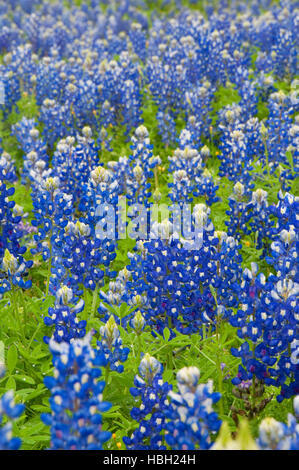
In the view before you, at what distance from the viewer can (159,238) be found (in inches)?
150

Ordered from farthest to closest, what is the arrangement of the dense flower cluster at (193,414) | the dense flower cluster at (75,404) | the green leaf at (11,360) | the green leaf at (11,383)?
the green leaf at (11,360)
the green leaf at (11,383)
the dense flower cluster at (193,414)
the dense flower cluster at (75,404)

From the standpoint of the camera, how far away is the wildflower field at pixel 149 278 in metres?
2.55

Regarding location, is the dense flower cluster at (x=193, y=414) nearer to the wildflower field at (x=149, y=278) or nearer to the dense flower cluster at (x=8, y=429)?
the wildflower field at (x=149, y=278)

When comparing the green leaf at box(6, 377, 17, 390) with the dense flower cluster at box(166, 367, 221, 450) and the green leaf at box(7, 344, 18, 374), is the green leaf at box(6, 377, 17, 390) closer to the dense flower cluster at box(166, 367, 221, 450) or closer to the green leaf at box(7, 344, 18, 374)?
the green leaf at box(7, 344, 18, 374)

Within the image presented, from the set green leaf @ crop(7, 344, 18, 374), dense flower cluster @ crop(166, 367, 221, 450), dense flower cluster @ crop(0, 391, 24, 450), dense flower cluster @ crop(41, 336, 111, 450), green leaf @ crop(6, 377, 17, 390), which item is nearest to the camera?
dense flower cluster @ crop(0, 391, 24, 450)

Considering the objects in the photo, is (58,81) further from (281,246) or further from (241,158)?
(281,246)

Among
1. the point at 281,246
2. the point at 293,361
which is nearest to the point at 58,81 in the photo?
the point at 281,246

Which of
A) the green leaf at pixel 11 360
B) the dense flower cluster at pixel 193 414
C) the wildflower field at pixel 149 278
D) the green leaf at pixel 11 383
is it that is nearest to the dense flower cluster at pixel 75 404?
the wildflower field at pixel 149 278

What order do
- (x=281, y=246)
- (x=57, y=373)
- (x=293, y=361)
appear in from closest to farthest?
(x=57, y=373) < (x=293, y=361) < (x=281, y=246)

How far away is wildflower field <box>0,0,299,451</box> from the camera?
2545 millimetres

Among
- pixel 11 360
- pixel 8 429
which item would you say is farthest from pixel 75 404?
pixel 11 360

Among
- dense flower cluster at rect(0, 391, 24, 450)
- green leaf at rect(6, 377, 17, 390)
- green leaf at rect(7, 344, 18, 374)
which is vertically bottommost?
dense flower cluster at rect(0, 391, 24, 450)

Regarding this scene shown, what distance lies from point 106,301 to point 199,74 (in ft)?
20.0

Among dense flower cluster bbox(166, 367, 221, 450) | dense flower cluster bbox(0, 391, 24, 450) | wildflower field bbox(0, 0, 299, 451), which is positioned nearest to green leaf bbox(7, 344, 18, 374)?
wildflower field bbox(0, 0, 299, 451)
